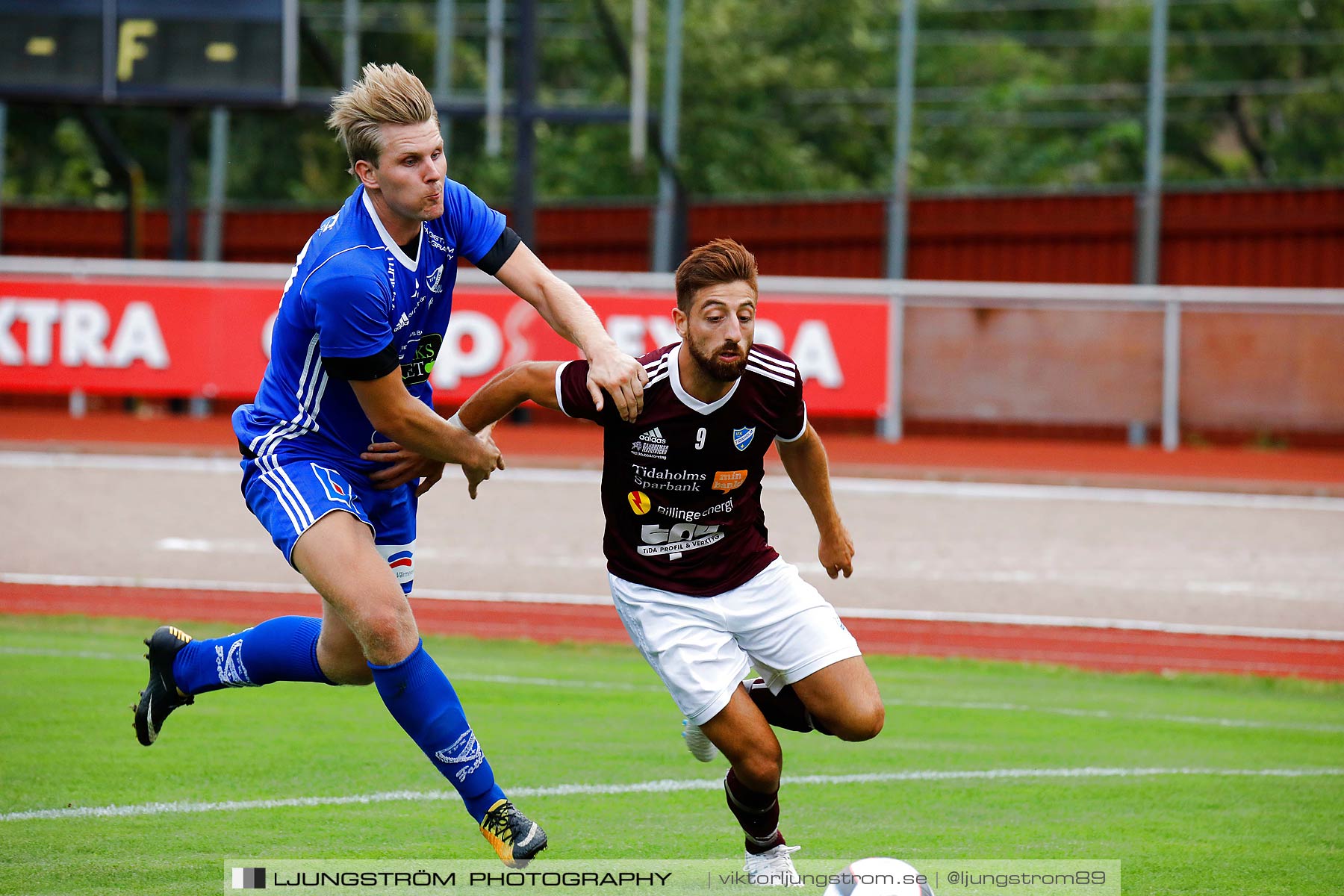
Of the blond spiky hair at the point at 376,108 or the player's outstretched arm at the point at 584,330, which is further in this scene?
the player's outstretched arm at the point at 584,330

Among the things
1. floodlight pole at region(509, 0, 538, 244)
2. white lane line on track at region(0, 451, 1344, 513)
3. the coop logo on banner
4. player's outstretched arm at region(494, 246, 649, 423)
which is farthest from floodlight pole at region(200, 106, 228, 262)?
player's outstretched arm at region(494, 246, 649, 423)

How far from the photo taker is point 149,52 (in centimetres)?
1841

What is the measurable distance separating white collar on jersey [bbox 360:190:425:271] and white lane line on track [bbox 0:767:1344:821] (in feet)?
6.96

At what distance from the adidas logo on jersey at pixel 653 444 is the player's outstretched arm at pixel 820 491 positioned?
52 centimetres

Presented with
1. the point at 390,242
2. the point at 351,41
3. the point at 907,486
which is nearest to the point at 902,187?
the point at 351,41

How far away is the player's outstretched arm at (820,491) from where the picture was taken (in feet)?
18.1

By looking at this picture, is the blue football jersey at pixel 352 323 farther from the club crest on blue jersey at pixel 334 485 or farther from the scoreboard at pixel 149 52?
the scoreboard at pixel 149 52

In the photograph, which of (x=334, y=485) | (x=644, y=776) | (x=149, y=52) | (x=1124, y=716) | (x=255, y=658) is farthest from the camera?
(x=149, y=52)

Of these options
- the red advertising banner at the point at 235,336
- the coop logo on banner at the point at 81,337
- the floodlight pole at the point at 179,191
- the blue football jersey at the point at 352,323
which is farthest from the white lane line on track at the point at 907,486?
the blue football jersey at the point at 352,323

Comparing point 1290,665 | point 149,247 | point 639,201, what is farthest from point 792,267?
point 1290,665

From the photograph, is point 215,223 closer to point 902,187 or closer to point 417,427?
point 902,187

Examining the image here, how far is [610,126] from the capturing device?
33.1 m

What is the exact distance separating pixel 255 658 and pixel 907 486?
1192 centimetres

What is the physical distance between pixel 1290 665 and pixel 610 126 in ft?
82.3
